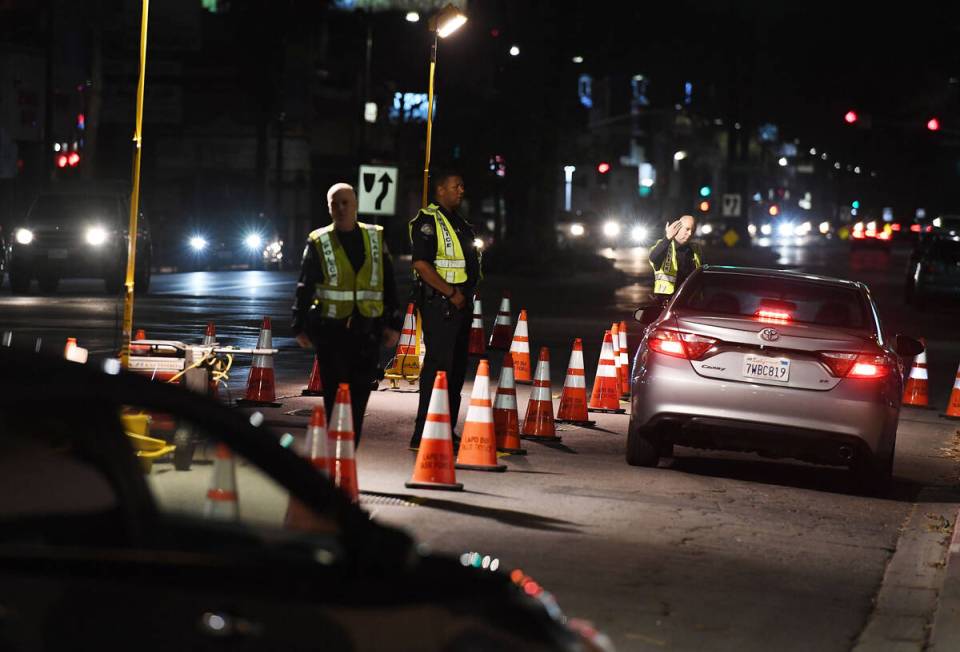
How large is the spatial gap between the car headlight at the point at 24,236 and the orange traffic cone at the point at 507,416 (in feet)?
67.9

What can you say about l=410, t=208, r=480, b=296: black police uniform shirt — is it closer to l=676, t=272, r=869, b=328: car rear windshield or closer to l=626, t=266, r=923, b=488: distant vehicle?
l=626, t=266, r=923, b=488: distant vehicle

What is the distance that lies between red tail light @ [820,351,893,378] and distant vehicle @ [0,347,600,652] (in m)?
7.81

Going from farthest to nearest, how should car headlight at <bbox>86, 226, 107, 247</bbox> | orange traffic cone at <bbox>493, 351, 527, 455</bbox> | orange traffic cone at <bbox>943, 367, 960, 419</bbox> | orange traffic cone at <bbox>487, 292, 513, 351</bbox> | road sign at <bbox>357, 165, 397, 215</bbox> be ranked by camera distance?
car headlight at <bbox>86, 226, 107, 247</bbox> → orange traffic cone at <bbox>487, 292, 513, 351</bbox> → road sign at <bbox>357, 165, 397, 215</bbox> → orange traffic cone at <bbox>943, 367, 960, 419</bbox> → orange traffic cone at <bbox>493, 351, 527, 455</bbox>

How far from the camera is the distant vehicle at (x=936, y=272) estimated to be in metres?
36.5

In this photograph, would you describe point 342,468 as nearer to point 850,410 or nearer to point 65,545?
point 850,410

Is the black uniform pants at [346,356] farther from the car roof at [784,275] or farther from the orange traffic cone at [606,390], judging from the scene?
the orange traffic cone at [606,390]

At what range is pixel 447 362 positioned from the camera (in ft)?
39.4

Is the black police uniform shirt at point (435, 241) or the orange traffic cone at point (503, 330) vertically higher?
the black police uniform shirt at point (435, 241)

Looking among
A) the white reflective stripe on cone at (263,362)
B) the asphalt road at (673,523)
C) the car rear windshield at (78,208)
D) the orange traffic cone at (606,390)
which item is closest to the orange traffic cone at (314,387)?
the asphalt road at (673,523)

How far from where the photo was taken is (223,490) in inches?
155

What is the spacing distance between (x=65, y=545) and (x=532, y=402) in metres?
10.3

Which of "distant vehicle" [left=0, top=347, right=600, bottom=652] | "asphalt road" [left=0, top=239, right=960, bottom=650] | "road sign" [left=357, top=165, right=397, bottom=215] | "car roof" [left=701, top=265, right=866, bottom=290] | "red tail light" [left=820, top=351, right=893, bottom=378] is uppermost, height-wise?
"road sign" [left=357, top=165, right=397, bottom=215]

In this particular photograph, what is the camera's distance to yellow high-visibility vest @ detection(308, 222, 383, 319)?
33.2 feet

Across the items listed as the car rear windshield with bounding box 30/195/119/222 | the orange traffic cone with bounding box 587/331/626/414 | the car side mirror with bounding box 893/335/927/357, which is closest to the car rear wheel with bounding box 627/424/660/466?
the car side mirror with bounding box 893/335/927/357
